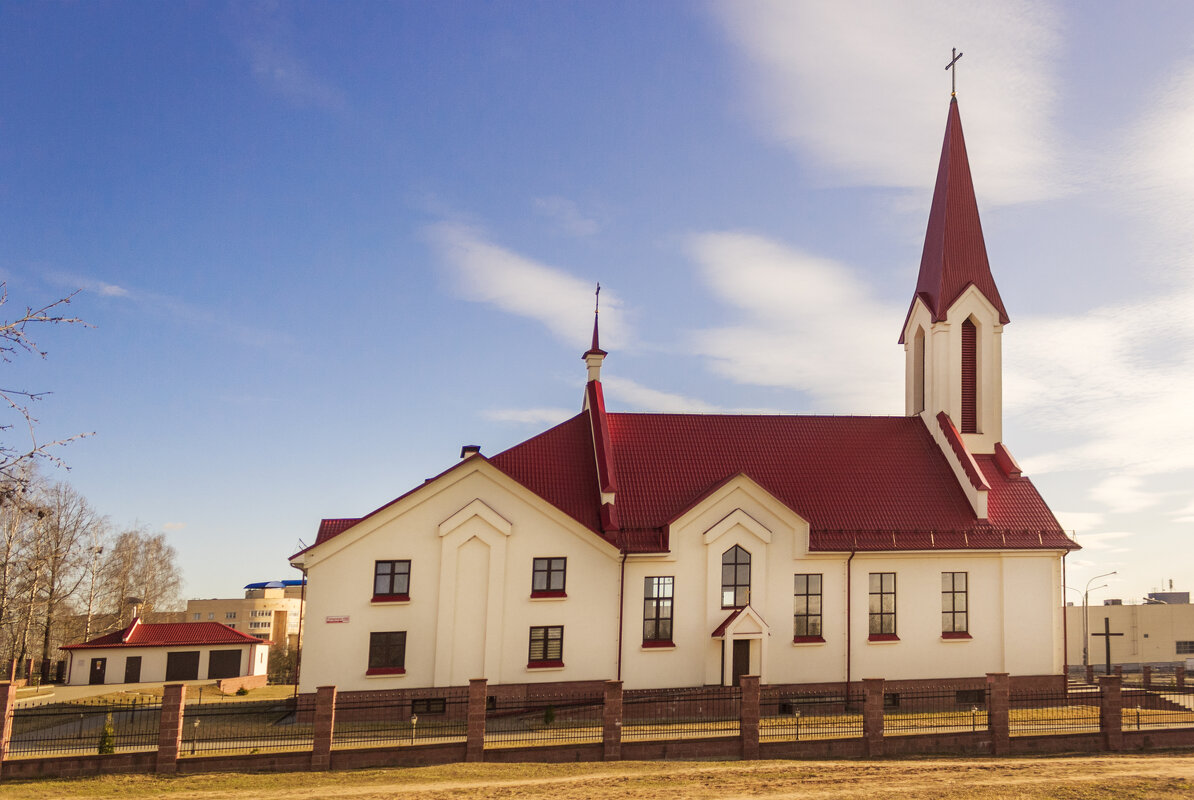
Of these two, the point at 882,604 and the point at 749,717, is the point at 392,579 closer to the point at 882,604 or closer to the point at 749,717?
the point at 749,717

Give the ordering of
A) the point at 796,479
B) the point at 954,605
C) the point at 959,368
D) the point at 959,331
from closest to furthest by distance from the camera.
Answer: the point at 954,605 → the point at 796,479 → the point at 959,368 → the point at 959,331

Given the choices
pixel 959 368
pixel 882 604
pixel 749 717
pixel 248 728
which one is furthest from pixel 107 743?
pixel 959 368

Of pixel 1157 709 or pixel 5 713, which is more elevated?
pixel 5 713

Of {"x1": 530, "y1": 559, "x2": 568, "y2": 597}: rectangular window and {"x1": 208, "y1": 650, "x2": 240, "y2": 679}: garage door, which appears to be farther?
{"x1": 208, "y1": 650, "x2": 240, "y2": 679}: garage door

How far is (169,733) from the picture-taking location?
729 inches

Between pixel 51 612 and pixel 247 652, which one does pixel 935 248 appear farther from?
pixel 51 612

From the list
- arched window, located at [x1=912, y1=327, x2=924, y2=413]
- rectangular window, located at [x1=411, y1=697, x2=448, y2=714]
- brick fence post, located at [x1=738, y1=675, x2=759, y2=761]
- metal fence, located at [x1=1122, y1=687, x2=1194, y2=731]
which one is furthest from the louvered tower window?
rectangular window, located at [x1=411, y1=697, x2=448, y2=714]

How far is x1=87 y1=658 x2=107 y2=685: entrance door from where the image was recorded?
37.8 m

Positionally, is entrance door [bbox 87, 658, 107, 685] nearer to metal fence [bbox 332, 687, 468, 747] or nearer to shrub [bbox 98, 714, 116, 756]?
metal fence [bbox 332, 687, 468, 747]

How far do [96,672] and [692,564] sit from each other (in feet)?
85.5

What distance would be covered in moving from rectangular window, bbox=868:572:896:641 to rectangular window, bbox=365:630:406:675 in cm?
1406

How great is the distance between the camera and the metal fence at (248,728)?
64.2 ft

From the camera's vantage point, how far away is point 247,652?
4022 centimetres

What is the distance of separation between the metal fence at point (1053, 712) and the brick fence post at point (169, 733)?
18.4 metres
